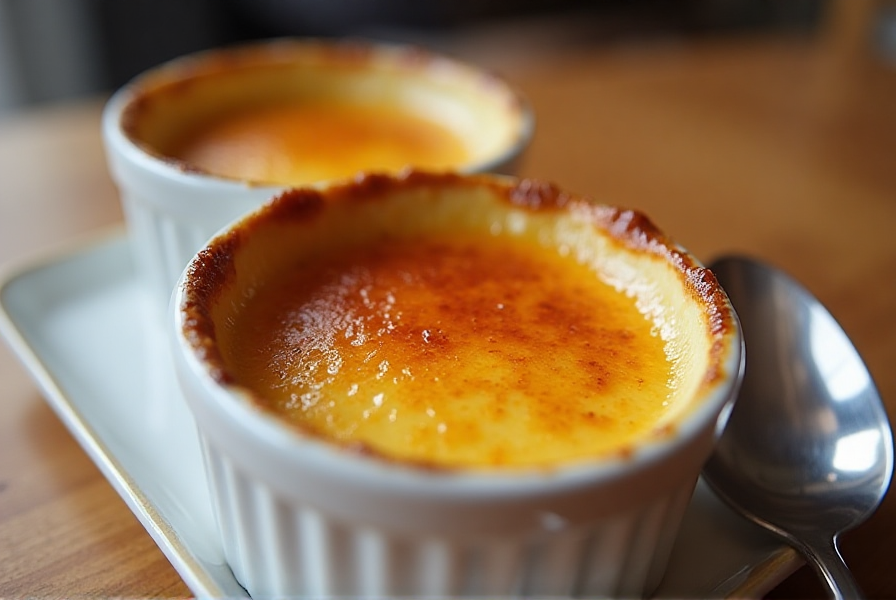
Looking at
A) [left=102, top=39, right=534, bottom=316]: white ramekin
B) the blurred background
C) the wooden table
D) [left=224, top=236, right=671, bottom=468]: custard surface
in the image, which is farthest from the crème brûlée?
the blurred background

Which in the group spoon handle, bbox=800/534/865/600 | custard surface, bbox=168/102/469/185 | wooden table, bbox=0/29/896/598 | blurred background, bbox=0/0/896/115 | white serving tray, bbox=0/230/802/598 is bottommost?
blurred background, bbox=0/0/896/115

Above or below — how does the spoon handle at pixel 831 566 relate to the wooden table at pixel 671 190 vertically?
above

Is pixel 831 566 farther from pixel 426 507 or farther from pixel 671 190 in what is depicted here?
pixel 671 190

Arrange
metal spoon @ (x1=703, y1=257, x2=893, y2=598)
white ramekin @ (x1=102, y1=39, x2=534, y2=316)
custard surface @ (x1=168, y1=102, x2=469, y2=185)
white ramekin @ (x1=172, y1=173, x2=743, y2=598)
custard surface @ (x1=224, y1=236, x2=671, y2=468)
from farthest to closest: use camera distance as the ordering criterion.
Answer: custard surface @ (x1=168, y1=102, x2=469, y2=185) < white ramekin @ (x1=102, y1=39, x2=534, y2=316) < metal spoon @ (x1=703, y1=257, x2=893, y2=598) < custard surface @ (x1=224, y1=236, x2=671, y2=468) < white ramekin @ (x1=172, y1=173, x2=743, y2=598)

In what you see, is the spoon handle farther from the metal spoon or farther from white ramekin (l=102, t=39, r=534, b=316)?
white ramekin (l=102, t=39, r=534, b=316)

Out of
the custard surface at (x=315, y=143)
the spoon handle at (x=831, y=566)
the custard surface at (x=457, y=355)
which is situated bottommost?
the spoon handle at (x=831, y=566)

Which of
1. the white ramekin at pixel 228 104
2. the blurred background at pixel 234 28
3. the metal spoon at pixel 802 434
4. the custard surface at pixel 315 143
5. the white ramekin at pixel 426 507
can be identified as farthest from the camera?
the blurred background at pixel 234 28

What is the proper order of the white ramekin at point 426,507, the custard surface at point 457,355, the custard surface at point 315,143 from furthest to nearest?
the custard surface at point 315,143, the custard surface at point 457,355, the white ramekin at point 426,507

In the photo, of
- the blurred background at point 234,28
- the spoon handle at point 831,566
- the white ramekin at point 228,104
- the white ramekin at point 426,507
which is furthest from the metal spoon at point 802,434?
the blurred background at point 234,28

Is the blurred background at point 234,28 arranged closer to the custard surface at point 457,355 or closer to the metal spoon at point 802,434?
the metal spoon at point 802,434
